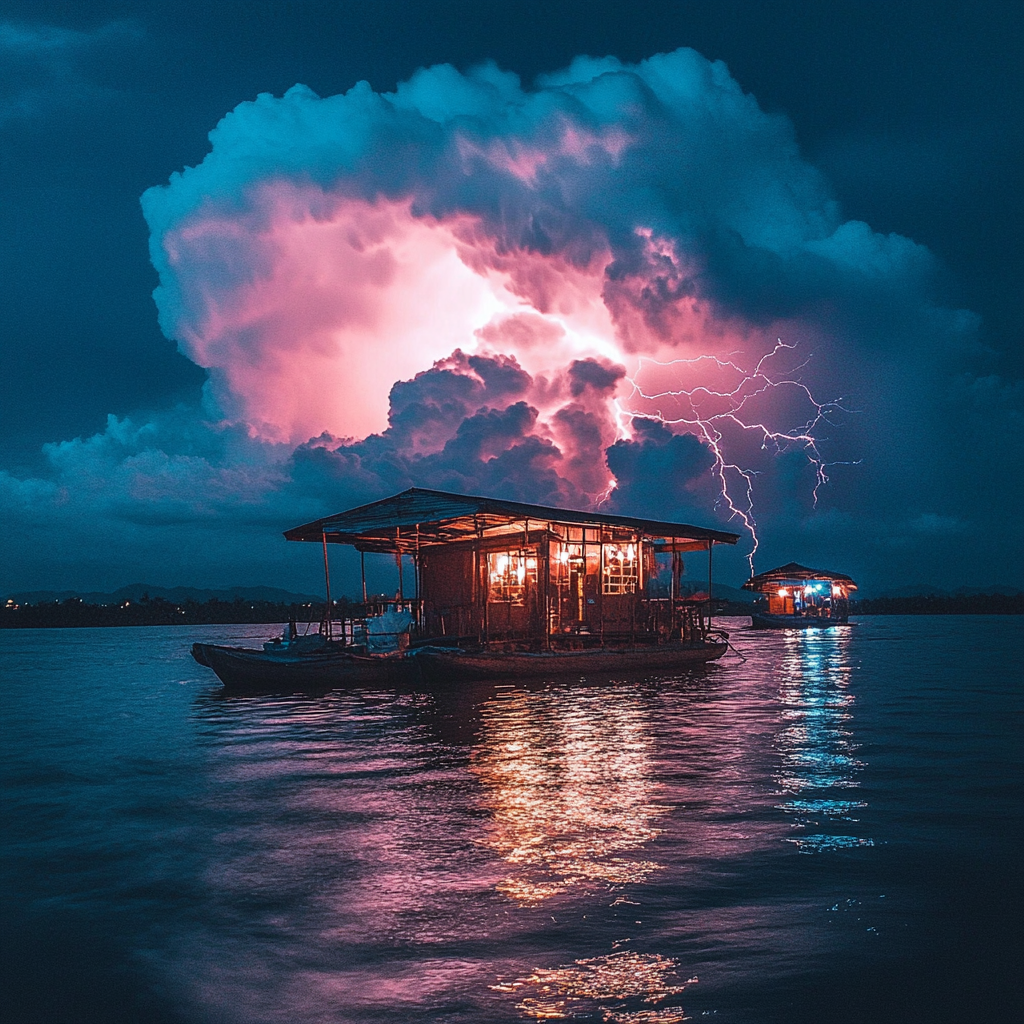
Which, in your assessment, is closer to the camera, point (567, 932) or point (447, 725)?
point (567, 932)

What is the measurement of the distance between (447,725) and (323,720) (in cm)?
318

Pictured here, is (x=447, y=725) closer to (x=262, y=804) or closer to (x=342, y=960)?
(x=262, y=804)

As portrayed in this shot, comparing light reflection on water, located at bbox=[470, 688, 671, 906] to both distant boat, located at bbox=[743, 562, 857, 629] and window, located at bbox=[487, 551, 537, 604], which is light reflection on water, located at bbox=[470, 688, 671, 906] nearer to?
window, located at bbox=[487, 551, 537, 604]

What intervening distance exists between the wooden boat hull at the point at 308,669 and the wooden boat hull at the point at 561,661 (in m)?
0.82

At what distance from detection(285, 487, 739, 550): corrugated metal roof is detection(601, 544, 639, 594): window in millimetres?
1167

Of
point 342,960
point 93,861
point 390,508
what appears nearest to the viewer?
point 342,960

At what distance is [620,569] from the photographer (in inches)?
1218

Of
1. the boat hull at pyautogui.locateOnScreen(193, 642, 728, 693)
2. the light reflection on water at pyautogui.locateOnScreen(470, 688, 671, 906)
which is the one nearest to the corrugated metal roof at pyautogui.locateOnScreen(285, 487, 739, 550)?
the boat hull at pyautogui.locateOnScreen(193, 642, 728, 693)

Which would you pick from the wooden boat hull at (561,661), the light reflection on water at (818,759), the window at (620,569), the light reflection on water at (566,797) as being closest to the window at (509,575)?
the window at (620,569)

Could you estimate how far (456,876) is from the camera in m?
7.17

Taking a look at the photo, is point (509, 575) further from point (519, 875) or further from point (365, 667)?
point (519, 875)

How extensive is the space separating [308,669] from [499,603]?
28.1 feet

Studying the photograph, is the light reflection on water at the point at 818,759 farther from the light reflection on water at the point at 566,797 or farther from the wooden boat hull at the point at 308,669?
the wooden boat hull at the point at 308,669

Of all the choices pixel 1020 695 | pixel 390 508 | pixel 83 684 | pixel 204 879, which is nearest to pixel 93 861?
pixel 204 879
